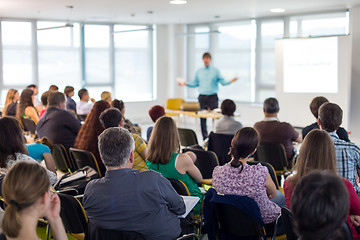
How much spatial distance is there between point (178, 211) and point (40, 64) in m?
10.3

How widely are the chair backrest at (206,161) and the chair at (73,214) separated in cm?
182

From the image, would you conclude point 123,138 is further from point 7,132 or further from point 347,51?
point 347,51

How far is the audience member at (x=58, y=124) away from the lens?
5566 millimetres

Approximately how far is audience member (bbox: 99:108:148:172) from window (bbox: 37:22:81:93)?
8.29 meters

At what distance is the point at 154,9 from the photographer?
10.0m

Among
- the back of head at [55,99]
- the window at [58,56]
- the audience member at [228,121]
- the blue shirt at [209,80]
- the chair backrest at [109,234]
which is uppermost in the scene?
the window at [58,56]

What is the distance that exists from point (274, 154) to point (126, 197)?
2.94 metres

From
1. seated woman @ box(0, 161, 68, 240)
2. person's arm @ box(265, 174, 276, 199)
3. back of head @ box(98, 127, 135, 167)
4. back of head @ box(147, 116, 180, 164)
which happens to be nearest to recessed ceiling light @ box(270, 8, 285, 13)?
back of head @ box(147, 116, 180, 164)

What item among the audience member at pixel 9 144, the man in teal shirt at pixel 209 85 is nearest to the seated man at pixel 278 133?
the audience member at pixel 9 144

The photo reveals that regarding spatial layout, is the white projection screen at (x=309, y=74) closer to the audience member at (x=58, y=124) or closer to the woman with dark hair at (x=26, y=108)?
the woman with dark hair at (x=26, y=108)

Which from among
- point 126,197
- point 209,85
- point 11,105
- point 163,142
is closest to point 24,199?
point 126,197

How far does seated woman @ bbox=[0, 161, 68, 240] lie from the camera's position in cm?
188

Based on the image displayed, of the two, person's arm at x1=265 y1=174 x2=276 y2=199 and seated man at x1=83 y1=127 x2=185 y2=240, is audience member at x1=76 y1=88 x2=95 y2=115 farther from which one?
seated man at x1=83 y1=127 x2=185 y2=240

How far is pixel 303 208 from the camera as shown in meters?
1.60
